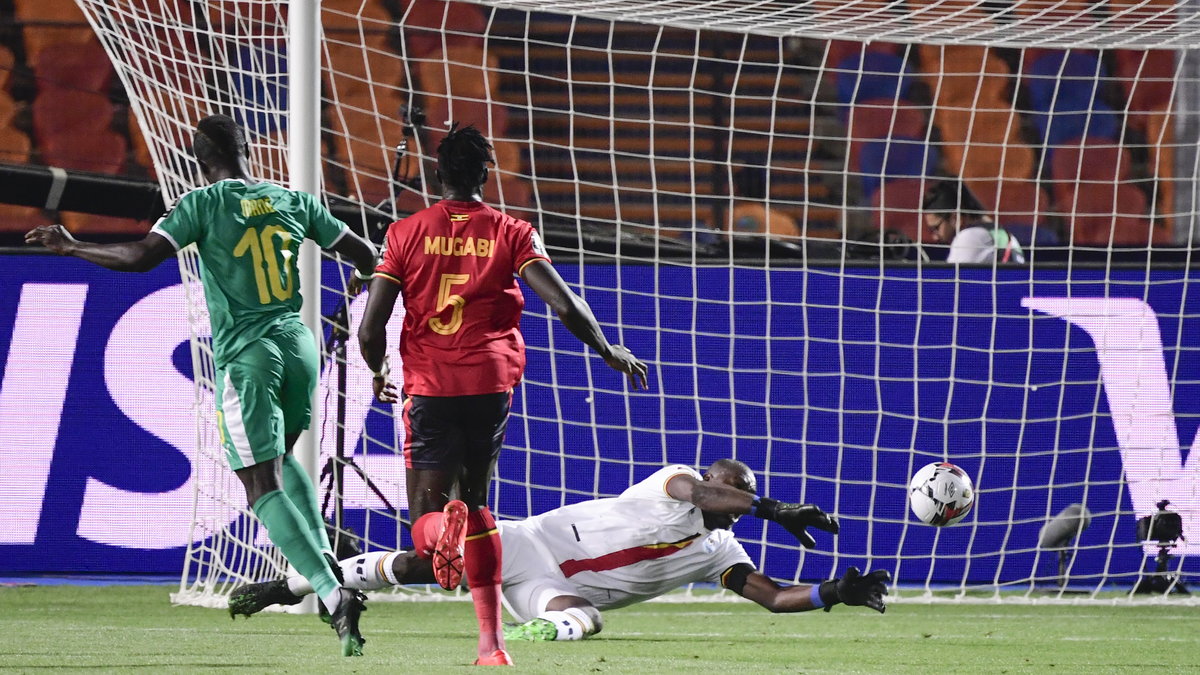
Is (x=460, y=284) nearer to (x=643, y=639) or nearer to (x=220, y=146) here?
(x=220, y=146)

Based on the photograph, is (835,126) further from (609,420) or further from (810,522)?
(810,522)

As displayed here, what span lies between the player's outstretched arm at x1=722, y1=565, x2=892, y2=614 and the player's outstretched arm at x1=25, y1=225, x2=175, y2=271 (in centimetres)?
248

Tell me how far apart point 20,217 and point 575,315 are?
22.0ft

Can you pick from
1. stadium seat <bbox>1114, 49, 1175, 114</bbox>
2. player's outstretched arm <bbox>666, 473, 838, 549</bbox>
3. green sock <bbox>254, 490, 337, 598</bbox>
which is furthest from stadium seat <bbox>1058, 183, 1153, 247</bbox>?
green sock <bbox>254, 490, 337, 598</bbox>

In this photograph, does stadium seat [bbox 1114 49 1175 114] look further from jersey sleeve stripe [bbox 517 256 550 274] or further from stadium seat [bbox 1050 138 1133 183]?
jersey sleeve stripe [bbox 517 256 550 274]

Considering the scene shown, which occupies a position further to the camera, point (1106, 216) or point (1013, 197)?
point (1013, 197)

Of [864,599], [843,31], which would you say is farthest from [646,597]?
[843,31]

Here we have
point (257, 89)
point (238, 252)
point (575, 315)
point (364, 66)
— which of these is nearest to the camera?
point (575, 315)

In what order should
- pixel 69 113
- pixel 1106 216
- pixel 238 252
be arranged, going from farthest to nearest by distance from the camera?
pixel 69 113 < pixel 1106 216 < pixel 238 252

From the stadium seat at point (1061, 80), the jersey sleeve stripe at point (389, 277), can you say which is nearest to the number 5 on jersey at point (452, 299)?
the jersey sleeve stripe at point (389, 277)

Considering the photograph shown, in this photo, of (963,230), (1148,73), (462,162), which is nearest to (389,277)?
(462,162)

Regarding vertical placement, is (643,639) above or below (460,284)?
below

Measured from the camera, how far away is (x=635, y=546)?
6.30m

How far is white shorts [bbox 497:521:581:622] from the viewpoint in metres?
6.27
